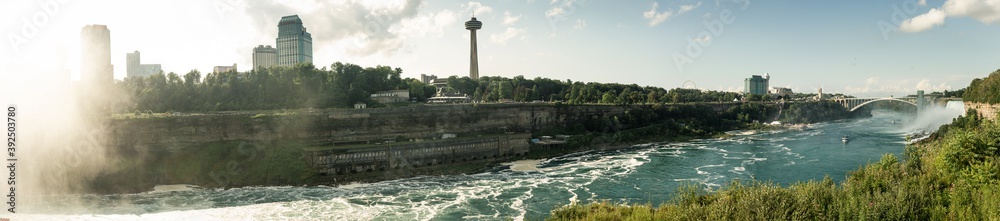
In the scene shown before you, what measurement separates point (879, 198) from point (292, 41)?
12041 cm

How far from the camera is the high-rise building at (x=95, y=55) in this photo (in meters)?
48.3

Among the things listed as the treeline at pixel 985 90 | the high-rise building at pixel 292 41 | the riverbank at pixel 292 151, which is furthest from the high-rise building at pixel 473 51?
the treeline at pixel 985 90

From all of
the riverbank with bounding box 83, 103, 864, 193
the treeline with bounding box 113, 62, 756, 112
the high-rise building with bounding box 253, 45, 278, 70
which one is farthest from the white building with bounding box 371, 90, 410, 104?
the high-rise building with bounding box 253, 45, 278, 70

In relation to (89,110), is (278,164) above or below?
below

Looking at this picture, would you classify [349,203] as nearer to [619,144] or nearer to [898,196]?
[898,196]

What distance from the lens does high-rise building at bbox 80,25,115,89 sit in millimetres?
48312

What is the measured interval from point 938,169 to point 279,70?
6059 cm

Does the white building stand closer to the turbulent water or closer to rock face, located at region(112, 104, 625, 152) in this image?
rock face, located at region(112, 104, 625, 152)

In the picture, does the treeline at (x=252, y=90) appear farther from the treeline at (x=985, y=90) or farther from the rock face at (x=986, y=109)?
the treeline at (x=985, y=90)

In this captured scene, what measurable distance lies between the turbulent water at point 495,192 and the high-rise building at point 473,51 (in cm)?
6819

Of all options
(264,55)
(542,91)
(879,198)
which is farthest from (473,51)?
(879,198)

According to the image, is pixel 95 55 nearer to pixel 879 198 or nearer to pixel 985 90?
pixel 879 198

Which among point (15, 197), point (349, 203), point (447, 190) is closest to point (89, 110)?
point (15, 197)

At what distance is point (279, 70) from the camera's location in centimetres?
6312
